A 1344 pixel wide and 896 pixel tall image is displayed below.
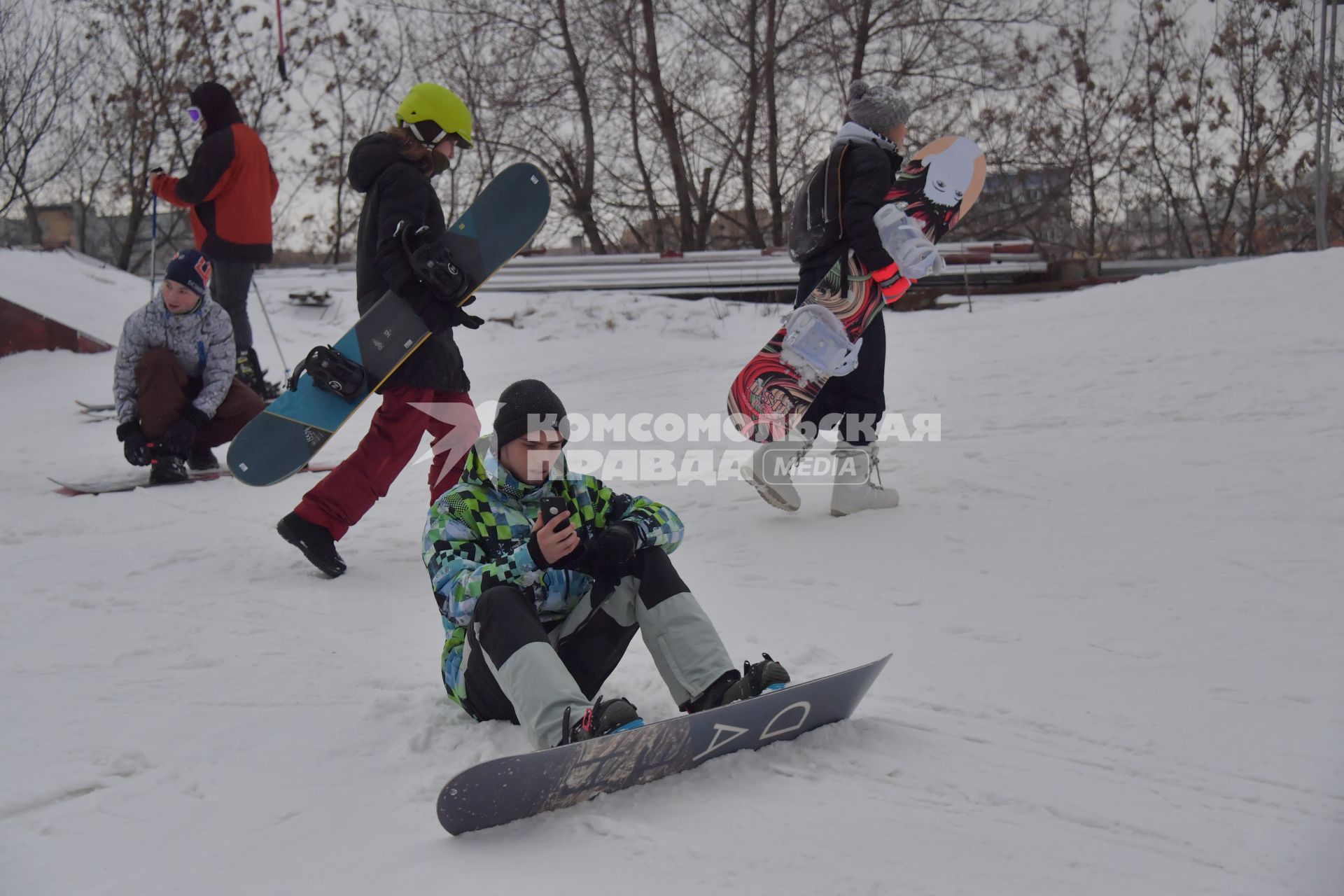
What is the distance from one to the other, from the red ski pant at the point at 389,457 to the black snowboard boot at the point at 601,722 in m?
1.76

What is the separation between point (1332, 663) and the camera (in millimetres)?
2666

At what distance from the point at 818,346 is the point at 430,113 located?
165cm

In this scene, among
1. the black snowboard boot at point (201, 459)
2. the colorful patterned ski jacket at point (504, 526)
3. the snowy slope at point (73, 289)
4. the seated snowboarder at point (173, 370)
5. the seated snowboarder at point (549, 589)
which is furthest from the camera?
the snowy slope at point (73, 289)

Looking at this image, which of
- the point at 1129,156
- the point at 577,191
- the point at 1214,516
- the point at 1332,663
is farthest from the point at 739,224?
the point at 1332,663

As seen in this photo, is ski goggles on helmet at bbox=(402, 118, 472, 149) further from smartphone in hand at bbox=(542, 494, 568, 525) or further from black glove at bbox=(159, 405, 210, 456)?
black glove at bbox=(159, 405, 210, 456)

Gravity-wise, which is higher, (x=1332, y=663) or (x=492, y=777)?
(x=492, y=777)

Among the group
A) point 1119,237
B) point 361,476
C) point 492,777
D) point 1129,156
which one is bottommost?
point 492,777

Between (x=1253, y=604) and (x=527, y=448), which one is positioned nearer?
(x=527, y=448)

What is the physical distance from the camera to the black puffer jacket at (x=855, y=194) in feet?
13.2

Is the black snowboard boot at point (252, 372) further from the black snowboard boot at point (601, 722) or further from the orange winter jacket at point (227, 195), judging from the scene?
the black snowboard boot at point (601, 722)

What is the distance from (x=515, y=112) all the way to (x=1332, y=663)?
12420mm

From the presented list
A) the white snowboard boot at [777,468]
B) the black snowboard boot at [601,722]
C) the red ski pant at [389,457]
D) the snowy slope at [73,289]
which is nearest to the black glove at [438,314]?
the red ski pant at [389,457]

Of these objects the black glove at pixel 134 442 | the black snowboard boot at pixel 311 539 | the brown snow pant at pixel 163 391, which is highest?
the brown snow pant at pixel 163 391

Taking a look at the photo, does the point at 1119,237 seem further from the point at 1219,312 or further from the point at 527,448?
the point at 527,448
